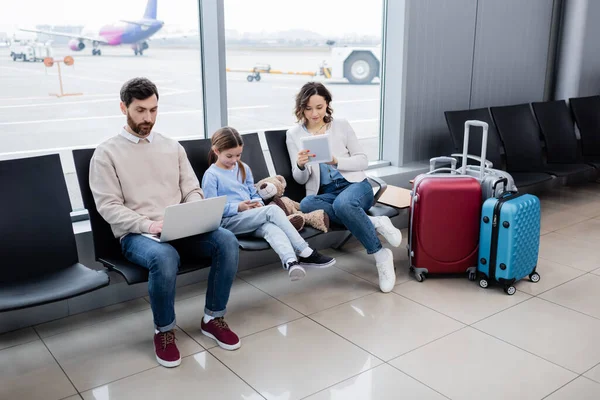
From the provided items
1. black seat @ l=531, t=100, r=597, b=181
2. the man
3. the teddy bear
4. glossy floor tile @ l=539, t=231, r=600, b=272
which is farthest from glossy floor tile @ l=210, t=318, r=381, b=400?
black seat @ l=531, t=100, r=597, b=181

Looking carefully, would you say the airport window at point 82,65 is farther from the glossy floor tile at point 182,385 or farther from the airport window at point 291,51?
the glossy floor tile at point 182,385

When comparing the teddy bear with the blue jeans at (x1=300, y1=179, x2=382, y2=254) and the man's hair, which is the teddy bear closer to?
the blue jeans at (x1=300, y1=179, x2=382, y2=254)

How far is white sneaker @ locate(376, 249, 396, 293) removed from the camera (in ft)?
10.9

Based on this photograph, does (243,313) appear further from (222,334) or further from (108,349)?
(108,349)

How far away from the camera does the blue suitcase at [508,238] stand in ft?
10.3

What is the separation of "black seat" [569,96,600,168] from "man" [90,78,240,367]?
391 cm

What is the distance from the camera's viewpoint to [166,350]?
2.54m

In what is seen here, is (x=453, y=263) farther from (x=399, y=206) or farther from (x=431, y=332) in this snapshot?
(x=431, y=332)

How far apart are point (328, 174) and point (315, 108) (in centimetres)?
42

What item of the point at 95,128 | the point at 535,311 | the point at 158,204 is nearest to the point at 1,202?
the point at 158,204

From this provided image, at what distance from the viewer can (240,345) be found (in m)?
2.71

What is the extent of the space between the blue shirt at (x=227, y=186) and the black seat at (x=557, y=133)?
3.09 m

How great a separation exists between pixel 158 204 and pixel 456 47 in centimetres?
305

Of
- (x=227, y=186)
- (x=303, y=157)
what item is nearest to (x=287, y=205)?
(x=303, y=157)
